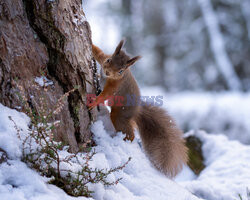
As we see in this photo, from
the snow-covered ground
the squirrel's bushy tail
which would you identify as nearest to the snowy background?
the snow-covered ground

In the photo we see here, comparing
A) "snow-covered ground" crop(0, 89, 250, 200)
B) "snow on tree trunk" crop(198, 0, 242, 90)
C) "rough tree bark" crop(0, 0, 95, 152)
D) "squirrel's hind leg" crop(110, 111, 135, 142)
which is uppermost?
"snow on tree trunk" crop(198, 0, 242, 90)

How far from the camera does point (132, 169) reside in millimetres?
1716

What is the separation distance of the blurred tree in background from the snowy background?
0.03 metres

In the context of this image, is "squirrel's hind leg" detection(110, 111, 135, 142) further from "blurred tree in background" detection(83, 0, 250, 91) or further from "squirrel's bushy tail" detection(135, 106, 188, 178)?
"blurred tree in background" detection(83, 0, 250, 91)

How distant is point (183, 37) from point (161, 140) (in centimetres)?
867

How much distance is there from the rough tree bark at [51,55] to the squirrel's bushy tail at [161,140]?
1.78ft

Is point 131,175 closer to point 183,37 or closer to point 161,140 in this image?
point 161,140

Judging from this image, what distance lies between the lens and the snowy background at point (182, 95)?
1318mm

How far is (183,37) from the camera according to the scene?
399 inches

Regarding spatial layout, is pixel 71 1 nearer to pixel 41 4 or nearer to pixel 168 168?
pixel 41 4

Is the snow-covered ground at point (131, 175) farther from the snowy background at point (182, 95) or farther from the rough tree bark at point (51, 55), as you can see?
the rough tree bark at point (51, 55)

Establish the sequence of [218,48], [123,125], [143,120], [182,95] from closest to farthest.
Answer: [123,125] < [143,120] < [218,48] < [182,95]

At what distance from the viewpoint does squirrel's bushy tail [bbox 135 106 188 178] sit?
200 cm

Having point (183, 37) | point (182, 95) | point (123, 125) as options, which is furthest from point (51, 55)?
point (183, 37)
